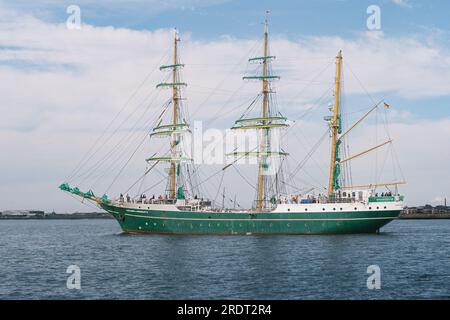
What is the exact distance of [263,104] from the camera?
299ft

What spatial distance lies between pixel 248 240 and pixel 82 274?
3205 centimetres

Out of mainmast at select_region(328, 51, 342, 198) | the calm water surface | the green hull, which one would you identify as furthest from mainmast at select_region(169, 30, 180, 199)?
mainmast at select_region(328, 51, 342, 198)

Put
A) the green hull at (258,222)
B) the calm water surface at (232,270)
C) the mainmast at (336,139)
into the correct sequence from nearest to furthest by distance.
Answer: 1. the calm water surface at (232,270)
2. the green hull at (258,222)
3. the mainmast at (336,139)

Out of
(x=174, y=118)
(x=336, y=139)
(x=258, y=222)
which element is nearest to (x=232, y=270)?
(x=258, y=222)

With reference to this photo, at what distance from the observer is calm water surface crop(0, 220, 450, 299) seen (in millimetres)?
37219

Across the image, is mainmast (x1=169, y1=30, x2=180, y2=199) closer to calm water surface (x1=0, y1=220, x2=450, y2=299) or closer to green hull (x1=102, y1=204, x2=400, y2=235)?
green hull (x1=102, y1=204, x2=400, y2=235)

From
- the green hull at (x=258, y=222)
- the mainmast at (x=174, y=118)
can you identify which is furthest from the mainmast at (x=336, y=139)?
the mainmast at (x=174, y=118)

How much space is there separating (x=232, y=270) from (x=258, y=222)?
117ft

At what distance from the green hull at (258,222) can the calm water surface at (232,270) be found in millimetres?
8363

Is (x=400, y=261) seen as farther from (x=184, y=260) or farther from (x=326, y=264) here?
(x=184, y=260)

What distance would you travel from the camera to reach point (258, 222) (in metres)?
81.3

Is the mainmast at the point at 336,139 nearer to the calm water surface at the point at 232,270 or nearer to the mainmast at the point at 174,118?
the calm water surface at the point at 232,270

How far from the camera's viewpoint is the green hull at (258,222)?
80.6m
